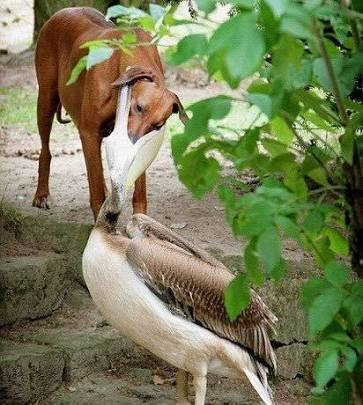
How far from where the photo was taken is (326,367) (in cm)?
245

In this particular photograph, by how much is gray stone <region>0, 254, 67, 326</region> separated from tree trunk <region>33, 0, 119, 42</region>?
177 inches

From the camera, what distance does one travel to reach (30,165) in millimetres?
7820

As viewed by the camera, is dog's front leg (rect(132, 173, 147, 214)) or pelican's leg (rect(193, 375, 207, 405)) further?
dog's front leg (rect(132, 173, 147, 214))

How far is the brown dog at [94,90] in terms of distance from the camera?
5035mm

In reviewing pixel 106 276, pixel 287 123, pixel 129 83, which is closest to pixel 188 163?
pixel 287 123

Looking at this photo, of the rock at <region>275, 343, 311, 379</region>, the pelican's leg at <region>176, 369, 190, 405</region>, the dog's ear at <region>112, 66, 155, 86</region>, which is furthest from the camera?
the rock at <region>275, 343, 311, 379</region>

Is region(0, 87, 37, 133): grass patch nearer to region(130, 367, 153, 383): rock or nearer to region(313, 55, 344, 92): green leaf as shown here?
region(130, 367, 153, 383): rock

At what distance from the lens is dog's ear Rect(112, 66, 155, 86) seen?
4.99m

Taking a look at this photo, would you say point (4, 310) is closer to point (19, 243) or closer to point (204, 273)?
point (19, 243)

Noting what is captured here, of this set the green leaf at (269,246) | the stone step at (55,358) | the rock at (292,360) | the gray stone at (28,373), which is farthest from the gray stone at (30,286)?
the green leaf at (269,246)

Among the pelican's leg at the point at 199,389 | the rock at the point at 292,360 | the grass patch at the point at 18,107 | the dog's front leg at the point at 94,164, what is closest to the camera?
the pelican's leg at the point at 199,389

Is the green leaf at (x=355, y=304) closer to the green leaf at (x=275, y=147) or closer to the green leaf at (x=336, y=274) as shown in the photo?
the green leaf at (x=336, y=274)

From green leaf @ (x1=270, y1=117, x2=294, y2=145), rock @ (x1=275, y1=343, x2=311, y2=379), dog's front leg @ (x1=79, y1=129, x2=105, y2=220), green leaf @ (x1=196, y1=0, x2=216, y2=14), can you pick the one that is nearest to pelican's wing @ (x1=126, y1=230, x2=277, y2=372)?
rock @ (x1=275, y1=343, x2=311, y2=379)

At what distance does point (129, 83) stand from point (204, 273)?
1080 mm
